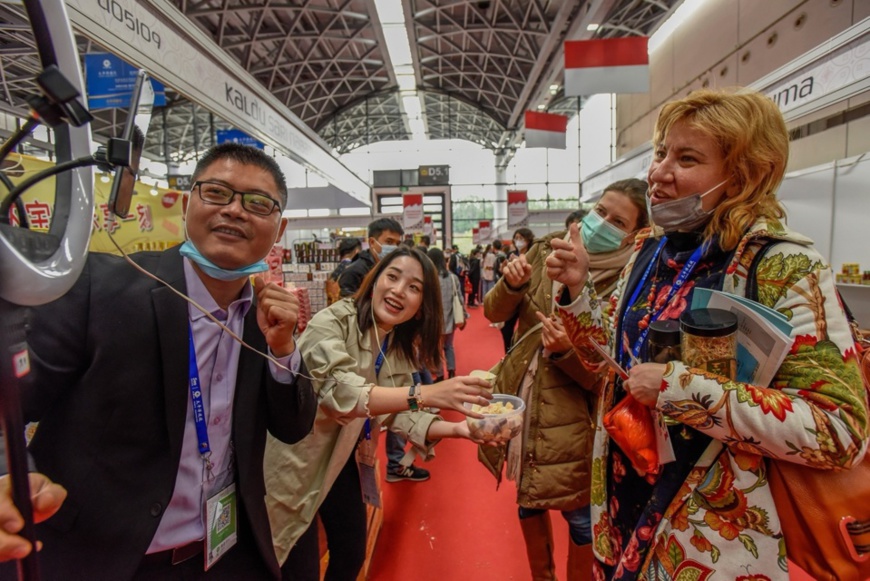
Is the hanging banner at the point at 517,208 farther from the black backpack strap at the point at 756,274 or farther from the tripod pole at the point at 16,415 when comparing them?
the tripod pole at the point at 16,415

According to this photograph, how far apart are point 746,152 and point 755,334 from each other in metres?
0.44

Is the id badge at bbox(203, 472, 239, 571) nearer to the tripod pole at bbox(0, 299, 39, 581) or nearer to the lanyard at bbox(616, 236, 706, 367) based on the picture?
the tripod pole at bbox(0, 299, 39, 581)

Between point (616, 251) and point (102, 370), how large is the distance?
173 cm

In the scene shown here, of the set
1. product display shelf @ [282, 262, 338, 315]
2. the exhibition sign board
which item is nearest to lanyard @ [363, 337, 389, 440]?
the exhibition sign board

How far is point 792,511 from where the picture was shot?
822mm

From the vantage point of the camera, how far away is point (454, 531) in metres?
2.71

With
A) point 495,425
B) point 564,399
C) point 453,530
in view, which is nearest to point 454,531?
point 453,530

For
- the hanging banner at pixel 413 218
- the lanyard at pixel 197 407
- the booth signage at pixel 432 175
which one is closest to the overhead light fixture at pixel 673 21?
the hanging banner at pixel 413 218

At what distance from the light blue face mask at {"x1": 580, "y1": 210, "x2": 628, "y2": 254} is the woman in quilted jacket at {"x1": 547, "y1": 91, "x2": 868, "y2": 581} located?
0.46 meters

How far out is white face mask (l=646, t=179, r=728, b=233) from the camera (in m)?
1.03

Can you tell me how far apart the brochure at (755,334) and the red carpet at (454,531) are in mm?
1968

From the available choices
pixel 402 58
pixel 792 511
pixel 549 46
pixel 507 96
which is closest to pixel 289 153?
pixel 792 511

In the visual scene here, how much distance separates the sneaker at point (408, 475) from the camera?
335 cm

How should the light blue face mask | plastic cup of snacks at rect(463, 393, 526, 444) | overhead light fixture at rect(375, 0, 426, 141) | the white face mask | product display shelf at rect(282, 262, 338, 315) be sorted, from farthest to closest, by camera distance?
1. overhead light fixture at rect(375, 0, 426, 141)
2. product display shelf at rect(282, 262, 338, 315)
3. the light blue face mask
4. plastic cup of snacks at rect(463, 393, 526, 444)
5. the white face mask
